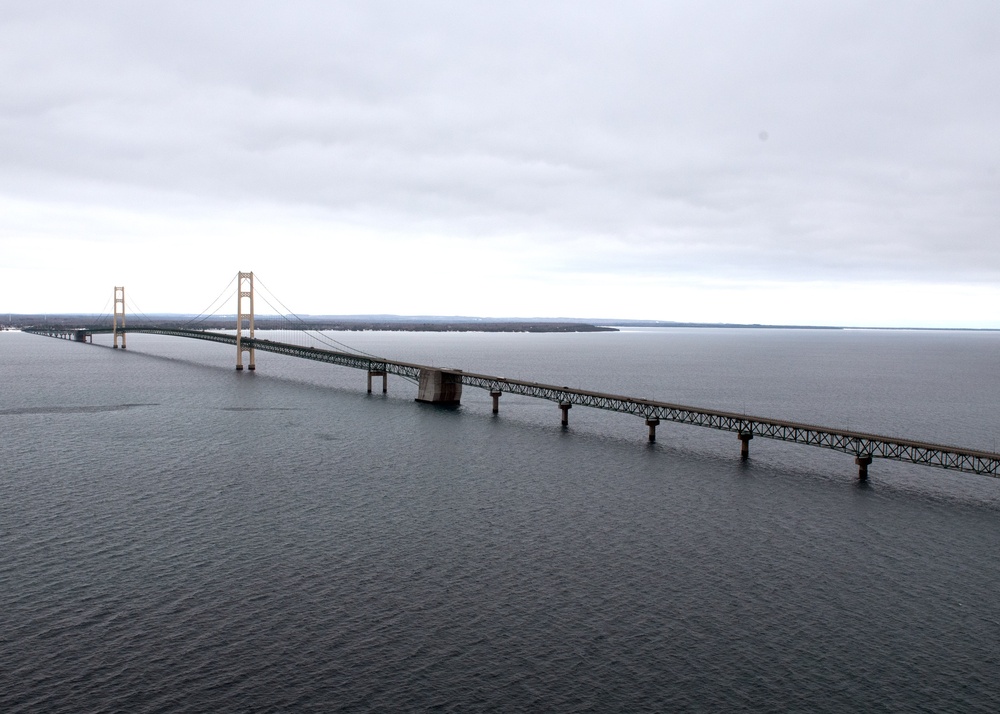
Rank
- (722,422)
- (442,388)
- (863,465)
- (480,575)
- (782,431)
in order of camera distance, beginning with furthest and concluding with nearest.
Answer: (442,388) < (722,422) < (782,431) < (863,465) < (480,575)

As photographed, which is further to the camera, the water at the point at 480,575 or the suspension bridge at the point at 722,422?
the suspension bridge at the point at 722,422

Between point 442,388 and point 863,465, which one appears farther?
point 442,388

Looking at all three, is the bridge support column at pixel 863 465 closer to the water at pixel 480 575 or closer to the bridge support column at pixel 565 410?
the water at pixel 480 575

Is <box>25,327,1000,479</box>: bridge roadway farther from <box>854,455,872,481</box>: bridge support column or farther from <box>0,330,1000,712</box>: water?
<box>0,330,1000,712</box>: water

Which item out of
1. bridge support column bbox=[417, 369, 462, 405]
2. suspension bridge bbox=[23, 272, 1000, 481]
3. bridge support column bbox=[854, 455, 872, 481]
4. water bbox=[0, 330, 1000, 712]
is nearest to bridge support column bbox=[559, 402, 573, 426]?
suspension bridge bbox=[23, 272, 1000, 481]

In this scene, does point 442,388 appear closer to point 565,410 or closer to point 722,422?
point 565,410

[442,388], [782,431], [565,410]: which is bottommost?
[782,431]

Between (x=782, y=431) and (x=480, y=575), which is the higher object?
(x=782, y=431)

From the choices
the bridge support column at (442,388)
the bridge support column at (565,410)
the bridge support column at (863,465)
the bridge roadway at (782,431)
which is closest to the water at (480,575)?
the bridge support column at (863,465)

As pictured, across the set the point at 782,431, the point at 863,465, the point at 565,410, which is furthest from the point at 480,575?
the point at 565,410
